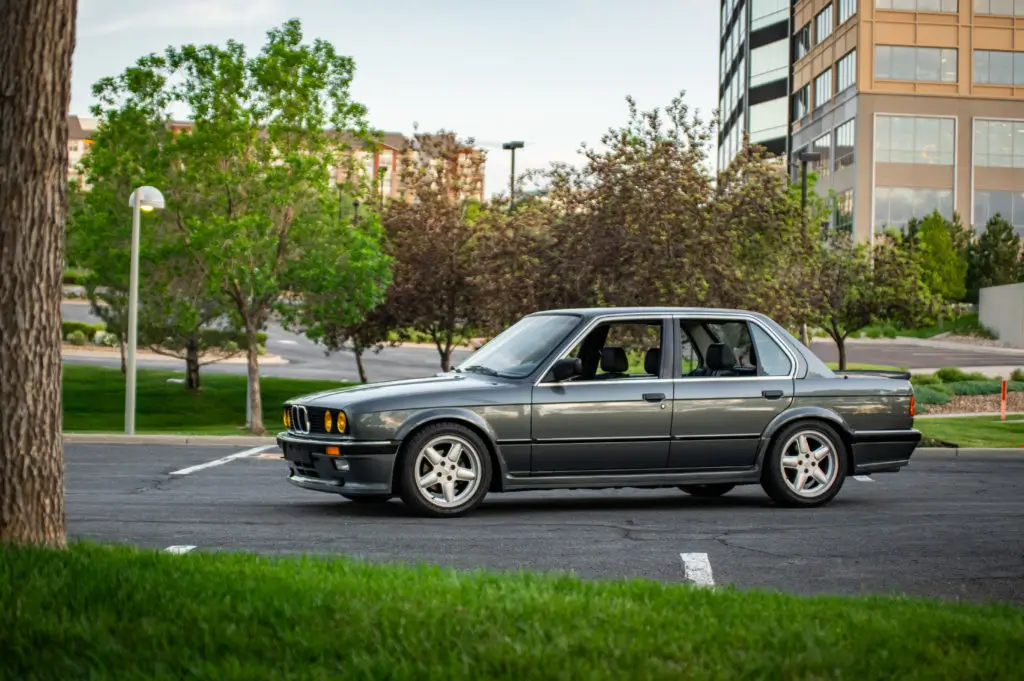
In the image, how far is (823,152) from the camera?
3140 inches

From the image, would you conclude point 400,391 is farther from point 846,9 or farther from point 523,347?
point 846,9

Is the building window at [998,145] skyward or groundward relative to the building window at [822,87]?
groundward

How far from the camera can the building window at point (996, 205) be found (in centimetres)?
7462

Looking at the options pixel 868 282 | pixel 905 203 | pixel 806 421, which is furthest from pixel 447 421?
pixel 905 203

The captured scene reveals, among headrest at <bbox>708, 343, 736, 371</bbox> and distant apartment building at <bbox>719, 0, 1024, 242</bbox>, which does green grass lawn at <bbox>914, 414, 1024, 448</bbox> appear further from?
distant apartment building at <bbox>719, 0, 1024, 242</bbox>

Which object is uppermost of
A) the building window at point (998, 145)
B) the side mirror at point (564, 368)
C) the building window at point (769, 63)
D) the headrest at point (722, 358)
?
the building window at point (769, 63)

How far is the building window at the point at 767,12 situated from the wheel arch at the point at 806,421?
259 ft

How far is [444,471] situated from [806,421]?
325cm

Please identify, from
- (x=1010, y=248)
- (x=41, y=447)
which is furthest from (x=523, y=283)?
(x=1010, y=248)

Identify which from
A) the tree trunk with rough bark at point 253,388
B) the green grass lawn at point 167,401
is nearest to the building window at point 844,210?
the green grass lawn at point 167,401

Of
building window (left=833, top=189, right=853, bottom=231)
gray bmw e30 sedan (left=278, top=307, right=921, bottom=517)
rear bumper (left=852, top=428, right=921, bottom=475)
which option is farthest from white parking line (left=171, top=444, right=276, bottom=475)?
building window (left=833, top=189, right=853, bottom=231)

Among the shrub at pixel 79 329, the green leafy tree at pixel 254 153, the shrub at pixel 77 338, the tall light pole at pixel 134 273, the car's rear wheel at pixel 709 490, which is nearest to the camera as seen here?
the car's rear wheel at pixel 709 490

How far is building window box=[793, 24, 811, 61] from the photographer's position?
8431 cm

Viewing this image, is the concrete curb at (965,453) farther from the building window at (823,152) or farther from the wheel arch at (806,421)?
the building window at (823,152)
